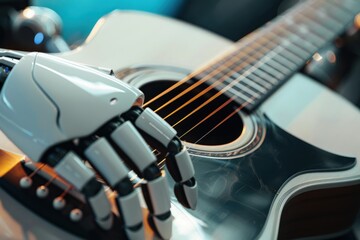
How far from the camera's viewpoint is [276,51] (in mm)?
813

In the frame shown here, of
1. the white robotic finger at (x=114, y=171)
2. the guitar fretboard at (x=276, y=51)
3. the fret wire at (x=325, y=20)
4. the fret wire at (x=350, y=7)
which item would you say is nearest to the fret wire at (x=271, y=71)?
the guitar fretboard at (x=276, y=51)

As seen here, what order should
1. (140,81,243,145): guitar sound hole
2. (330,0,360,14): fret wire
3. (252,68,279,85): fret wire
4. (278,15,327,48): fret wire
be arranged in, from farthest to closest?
(330,0,360,14): fret wire, (278,15,327,48): fret wire, (252,68,279,85): fret wire, (140,81,243,145): guitar sound hole

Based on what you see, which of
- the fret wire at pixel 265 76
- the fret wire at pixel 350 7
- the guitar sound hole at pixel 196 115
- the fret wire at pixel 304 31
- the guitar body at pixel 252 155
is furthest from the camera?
the fret wire at pixel 350 7

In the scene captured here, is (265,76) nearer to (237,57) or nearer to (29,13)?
(237,57)

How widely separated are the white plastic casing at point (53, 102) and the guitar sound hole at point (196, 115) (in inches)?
7.8

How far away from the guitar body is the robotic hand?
69 millimetres

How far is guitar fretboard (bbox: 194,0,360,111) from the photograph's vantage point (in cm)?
72

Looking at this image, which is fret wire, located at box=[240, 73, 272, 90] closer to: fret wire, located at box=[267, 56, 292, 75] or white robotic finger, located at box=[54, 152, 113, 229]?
fret wire, located at box=[267, 56, 292, 75]

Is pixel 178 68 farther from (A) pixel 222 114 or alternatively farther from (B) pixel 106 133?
(B) pixel 106 133

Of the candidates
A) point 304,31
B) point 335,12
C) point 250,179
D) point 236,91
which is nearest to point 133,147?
point 250,179

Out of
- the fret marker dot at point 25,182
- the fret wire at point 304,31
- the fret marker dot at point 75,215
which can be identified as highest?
the fret marker dot at point 25,182

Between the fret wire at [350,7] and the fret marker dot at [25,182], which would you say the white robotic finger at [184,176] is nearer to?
the fret marker dot at [25,182]

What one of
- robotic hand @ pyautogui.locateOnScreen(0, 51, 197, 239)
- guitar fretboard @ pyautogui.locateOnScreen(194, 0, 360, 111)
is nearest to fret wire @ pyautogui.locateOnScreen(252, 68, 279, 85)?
guitar fretboard @ pyautogui.locateOnScreen(194, 0, 360, 111)

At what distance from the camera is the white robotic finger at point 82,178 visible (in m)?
0.37
